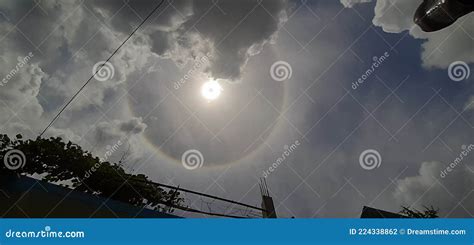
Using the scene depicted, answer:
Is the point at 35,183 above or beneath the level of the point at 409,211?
beneath

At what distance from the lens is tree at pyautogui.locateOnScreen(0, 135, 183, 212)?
1043cm

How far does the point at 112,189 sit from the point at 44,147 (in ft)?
9.53

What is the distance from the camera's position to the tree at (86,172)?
1043 centimetres

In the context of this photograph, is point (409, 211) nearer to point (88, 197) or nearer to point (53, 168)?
point (88, 197)

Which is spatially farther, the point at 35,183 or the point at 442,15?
the point at 35,183

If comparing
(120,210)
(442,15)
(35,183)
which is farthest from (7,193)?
(442,15)

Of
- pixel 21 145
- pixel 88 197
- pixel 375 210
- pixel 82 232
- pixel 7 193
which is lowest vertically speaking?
pixel 82 232

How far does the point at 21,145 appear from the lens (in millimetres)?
9656

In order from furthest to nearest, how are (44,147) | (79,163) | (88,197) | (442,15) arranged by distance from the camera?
(79,163) → (44,147) → (88,197) → (442,15)

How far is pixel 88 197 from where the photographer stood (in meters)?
7.12

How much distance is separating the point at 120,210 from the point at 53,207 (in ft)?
4.95

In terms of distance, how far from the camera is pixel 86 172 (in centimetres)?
1155

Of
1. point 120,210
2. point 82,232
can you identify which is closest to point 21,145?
point 120,210

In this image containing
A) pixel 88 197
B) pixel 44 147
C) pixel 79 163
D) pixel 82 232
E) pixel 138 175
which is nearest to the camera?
pixel 82 232
